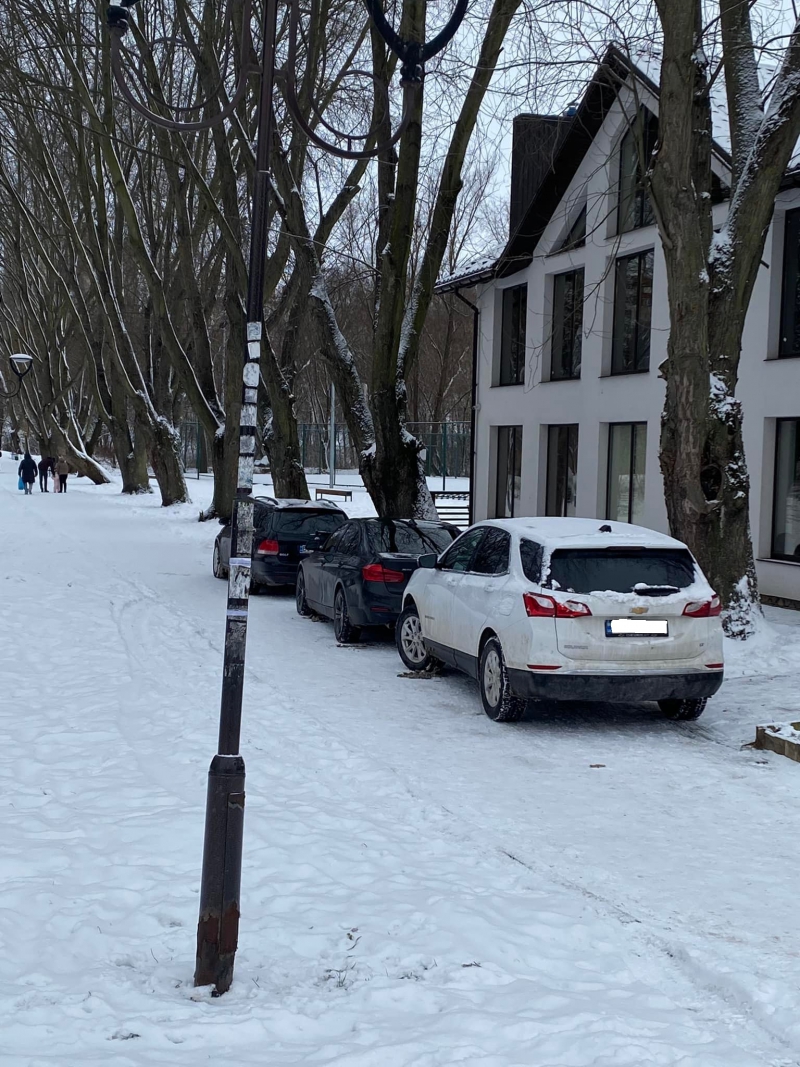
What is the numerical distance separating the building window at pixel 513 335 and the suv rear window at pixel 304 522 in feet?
28.8

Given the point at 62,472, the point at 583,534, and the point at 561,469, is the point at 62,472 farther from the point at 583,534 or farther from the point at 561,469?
the point at 583,534

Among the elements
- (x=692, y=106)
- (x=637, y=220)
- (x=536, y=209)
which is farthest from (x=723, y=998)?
(x=536, y=209)

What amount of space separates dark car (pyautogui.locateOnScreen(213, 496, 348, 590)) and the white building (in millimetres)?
5567

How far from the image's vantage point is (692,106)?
12281 mm

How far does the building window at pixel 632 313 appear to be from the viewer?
2086 centimetres

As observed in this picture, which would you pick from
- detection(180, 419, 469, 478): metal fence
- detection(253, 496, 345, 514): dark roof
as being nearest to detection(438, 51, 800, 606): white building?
detection(253, 496, 345, 514): dark roof

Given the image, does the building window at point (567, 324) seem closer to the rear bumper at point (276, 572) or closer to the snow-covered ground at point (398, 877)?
the rear bumper at point (276, 572)

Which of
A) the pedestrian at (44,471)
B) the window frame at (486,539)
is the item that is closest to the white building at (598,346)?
the window frame at (486,539)

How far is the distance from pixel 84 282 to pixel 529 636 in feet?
157

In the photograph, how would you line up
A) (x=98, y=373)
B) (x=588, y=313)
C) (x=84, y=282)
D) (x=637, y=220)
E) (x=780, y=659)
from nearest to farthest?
(x=780, y=659)
(x=637, y=220)
(x=588, y=313)
(x=98, y=373)
(x=84, y=282)

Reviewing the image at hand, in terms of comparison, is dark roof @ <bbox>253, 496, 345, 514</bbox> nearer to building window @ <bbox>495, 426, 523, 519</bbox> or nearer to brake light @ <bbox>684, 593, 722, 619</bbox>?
building window @ <bbox>495, 426, 523, 519</bbox>

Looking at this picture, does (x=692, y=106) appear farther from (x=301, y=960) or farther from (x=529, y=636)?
(x=301, y=960)

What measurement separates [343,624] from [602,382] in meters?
10.3

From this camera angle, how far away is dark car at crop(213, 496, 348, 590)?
17.4 metres
